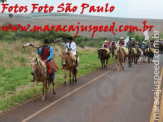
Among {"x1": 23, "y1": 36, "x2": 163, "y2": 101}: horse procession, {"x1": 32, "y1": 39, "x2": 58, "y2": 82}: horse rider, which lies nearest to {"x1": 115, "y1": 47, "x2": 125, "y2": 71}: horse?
{"x1": 23, "y1": 36, "x2": 163, "y2": 101}: horse procession

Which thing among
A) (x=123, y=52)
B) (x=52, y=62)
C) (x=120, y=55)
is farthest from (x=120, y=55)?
(x=52, y=62)

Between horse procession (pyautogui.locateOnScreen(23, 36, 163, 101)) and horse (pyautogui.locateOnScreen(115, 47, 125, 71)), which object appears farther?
horse (pyautogui.locateOnScreen(115, 47, 125, 71))

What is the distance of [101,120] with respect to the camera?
9.59m

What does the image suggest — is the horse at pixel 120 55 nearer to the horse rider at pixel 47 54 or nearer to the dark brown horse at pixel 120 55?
the dark brown horse at pixel 120 55

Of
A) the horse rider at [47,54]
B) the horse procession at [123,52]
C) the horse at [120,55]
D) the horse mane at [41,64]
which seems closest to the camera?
the horse mane at [41,64]

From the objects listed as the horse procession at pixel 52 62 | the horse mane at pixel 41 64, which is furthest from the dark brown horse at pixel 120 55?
the horse mane at pixel 41 64

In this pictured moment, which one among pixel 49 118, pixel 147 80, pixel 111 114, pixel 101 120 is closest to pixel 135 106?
→ pixel 111 114

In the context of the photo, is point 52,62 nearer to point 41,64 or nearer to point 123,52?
point 41,64

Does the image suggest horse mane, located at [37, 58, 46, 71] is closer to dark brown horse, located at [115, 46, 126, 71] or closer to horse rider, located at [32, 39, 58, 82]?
horse rider, located at [32, 39, 58, 82]

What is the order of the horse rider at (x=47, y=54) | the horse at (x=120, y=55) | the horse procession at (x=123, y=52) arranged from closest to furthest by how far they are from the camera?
the horse rider at (x=47, y=54), the horse at (x=120, y=55), the horse procession at (x=123, y=52)

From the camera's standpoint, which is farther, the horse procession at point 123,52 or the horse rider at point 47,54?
the horse procession at point 123,52

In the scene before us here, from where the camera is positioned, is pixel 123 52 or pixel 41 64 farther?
pixel 123 52

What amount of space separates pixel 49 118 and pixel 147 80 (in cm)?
1007

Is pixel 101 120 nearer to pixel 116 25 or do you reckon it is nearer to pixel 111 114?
pixel 111 114
